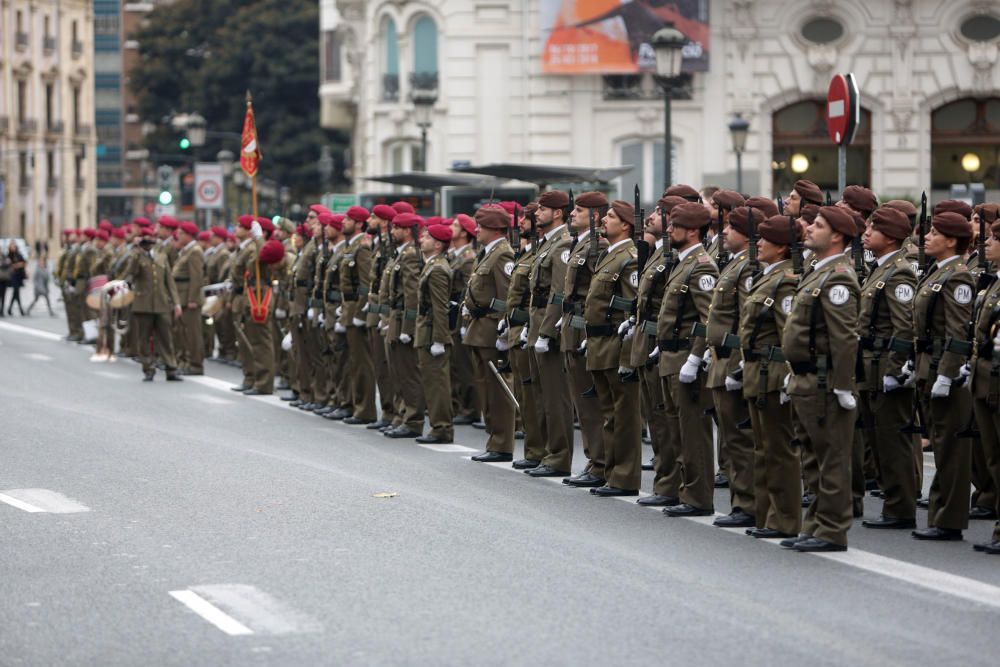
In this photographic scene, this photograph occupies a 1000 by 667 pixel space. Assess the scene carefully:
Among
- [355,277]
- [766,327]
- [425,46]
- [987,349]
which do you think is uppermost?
[425,46]

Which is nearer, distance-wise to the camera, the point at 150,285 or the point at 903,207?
the point at 903,207

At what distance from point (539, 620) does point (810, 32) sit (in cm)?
3793

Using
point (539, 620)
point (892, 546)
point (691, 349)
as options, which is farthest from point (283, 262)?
point (539, 620)

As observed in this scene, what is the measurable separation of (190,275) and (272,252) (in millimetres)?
4959

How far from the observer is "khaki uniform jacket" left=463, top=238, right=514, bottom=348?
16.3 m

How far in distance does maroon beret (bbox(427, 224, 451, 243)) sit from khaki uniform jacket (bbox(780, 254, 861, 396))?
253 inches

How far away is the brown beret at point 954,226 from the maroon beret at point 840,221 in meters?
0.85

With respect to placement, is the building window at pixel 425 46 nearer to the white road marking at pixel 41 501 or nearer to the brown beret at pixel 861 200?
the white road marking at pixel 41 501

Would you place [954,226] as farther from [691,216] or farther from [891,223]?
[691,216]

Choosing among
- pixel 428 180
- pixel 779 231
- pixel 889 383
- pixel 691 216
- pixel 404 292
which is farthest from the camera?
pixel 428 180

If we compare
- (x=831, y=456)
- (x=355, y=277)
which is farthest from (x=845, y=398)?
(x=355, y=277)

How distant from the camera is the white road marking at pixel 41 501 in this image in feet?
42.9

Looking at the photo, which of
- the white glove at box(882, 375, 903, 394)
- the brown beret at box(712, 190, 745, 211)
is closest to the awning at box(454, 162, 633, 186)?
the brown beret at box(712, 190, 745, 211)

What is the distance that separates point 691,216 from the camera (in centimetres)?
1258
